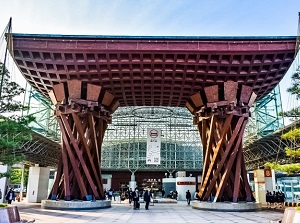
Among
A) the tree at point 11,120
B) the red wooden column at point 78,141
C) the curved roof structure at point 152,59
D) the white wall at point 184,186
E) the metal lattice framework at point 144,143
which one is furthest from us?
the metal lattice framework at point 144,143

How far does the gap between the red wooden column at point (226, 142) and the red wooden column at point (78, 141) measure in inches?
363

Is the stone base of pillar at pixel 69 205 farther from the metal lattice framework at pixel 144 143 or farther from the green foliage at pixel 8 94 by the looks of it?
the metal lattice framework at pixel 144 143

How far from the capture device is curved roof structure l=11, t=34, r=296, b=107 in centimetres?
2081

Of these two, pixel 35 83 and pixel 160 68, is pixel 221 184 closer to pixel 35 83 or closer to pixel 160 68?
pixel 160 68

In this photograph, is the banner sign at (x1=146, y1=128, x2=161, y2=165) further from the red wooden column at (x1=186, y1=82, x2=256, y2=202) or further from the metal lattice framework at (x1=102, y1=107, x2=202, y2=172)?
the metal lattice framework at (x1=102, y1=107, x2=202, y2=172)

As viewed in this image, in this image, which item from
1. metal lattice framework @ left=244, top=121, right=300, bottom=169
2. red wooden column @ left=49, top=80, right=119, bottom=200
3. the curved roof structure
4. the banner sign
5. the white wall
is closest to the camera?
the curved roof structure

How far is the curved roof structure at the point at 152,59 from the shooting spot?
20.8m

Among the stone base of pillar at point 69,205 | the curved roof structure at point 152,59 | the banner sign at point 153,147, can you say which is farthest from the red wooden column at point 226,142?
the banner sign at point 153,147

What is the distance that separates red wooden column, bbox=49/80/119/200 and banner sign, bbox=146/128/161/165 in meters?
13.3

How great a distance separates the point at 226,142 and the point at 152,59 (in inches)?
349

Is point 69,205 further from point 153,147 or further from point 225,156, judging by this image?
point 153,147

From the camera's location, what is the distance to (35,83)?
25.0 m

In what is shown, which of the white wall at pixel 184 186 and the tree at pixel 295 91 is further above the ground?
the tree at pixel 295 91

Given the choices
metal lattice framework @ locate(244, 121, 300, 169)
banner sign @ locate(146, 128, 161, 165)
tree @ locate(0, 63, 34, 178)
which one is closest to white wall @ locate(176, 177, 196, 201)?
banner sign @ locate(146, 128, 161, 165)
